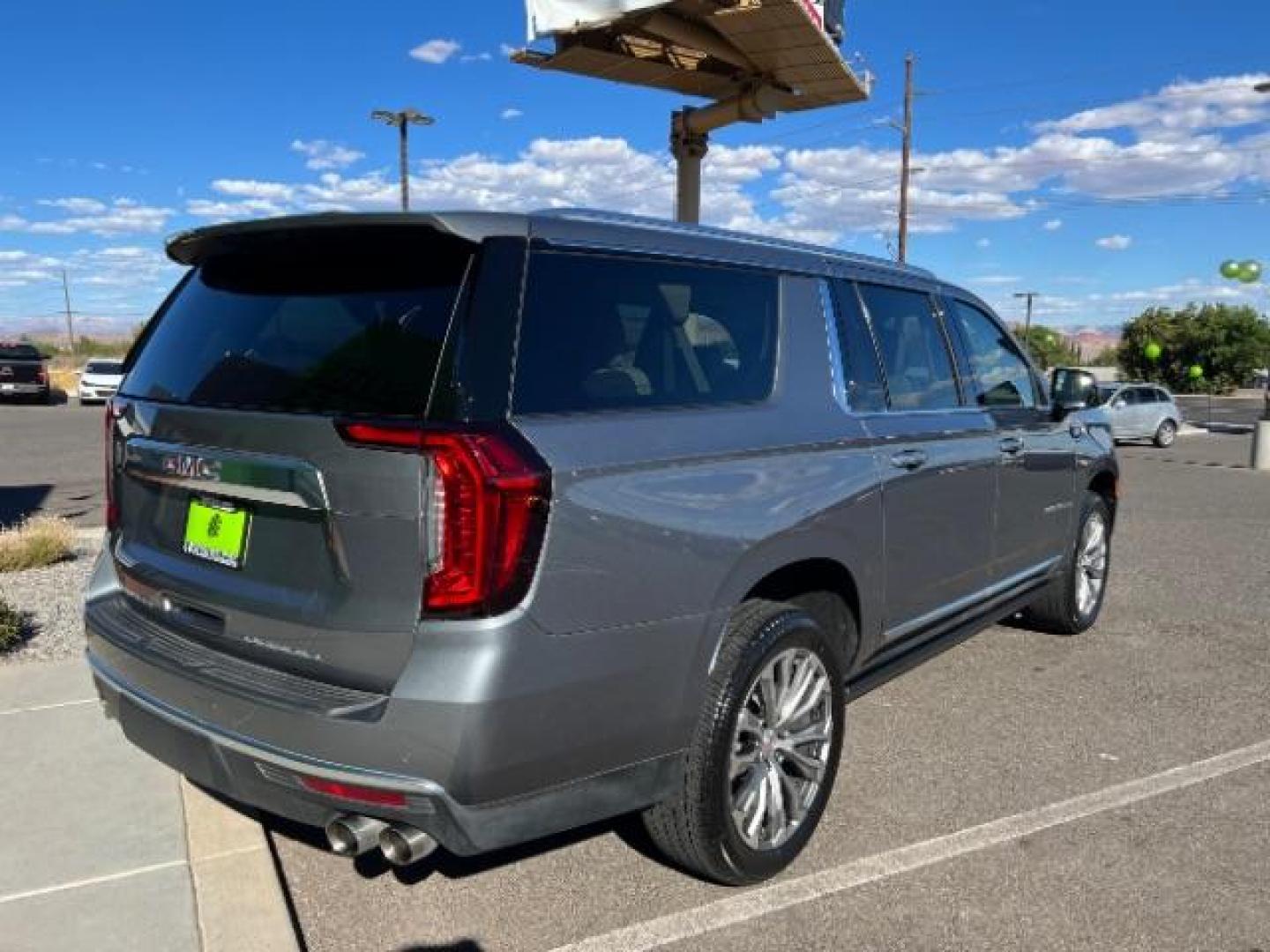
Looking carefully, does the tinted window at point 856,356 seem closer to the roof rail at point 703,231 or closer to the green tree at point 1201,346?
the roof rail at point 703,231

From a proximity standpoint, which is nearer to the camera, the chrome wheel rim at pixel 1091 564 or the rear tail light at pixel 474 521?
the rear tail light at pixel 474 521

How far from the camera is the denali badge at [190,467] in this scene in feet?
8.80

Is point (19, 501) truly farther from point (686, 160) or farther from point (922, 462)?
point (686, 160)

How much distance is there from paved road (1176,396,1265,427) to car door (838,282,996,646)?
96.8 feet

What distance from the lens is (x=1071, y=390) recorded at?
5.42 m

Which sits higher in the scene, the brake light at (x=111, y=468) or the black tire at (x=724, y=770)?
the brake light at (x=111, y=468)

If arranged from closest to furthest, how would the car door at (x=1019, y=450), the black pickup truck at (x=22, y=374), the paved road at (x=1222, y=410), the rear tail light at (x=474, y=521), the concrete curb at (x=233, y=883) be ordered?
the rear tail light at (x=474, y=521), the concrete curb at (x=233, y=883), the car door at (x=1019, y=450), the black pickup truck at (x=22, y=374), the paved road at (x=1222, y=410)

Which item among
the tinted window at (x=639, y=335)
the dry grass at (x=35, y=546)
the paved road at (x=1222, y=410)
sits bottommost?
the paved road at (x=1222, y=410)

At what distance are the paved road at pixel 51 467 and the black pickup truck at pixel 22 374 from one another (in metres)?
5.10

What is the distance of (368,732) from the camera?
236 centimetres

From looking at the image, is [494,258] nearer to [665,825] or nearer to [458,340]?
[458,340]

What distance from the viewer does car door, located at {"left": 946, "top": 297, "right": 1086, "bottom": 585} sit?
183 inches

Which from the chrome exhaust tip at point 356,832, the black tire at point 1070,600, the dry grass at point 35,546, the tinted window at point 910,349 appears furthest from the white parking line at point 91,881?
the dry grass at point 35,546

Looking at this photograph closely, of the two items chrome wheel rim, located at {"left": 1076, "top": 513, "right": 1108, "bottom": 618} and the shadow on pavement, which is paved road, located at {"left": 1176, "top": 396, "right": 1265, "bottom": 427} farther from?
the shadow on pavement
